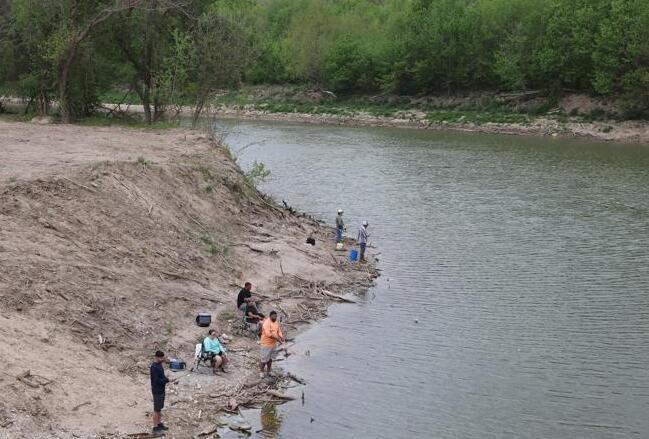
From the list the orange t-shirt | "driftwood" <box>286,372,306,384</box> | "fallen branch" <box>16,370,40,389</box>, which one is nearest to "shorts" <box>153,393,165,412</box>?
"fallen branch" <box>16,370,40,389</box>

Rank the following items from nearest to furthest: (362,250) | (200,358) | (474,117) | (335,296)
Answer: (200,358)
(335,296)
(362,250)
(474,117)

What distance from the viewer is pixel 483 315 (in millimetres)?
24344

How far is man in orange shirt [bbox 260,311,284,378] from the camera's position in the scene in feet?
61.9

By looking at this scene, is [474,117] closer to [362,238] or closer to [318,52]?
[318,52]

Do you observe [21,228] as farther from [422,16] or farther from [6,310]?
[422,16]

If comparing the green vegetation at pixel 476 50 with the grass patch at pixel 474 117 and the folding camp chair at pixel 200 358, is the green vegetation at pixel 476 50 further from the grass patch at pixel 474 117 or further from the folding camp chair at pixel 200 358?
the folding camp chair at pixel 200 358

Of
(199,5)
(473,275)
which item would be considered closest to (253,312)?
(473,275)

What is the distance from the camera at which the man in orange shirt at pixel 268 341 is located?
18875 mm

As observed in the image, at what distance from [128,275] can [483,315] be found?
10.3m

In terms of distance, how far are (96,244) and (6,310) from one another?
15.9 ft

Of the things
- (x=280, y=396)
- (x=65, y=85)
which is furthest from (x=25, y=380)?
(x=65, y=85)

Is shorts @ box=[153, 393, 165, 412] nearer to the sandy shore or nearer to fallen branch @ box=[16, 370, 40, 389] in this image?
fallen branch @ box=[16, 370, 40, 389]

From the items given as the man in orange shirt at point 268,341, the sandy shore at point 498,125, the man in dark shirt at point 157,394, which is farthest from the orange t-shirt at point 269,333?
the sandy shore at point 498,125

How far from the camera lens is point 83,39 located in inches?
1731
